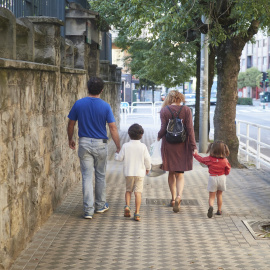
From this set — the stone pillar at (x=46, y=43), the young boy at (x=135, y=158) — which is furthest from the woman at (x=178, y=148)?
the stone pillar at (x=46, y=43)

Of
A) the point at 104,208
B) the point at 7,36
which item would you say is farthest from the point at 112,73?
the point at 7,36

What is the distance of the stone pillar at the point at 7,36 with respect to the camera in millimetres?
5879

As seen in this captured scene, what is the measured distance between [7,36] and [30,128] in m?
1.13

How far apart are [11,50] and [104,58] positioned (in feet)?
46.8

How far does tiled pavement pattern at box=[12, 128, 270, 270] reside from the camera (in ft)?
19.2

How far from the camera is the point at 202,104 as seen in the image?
16.1 m

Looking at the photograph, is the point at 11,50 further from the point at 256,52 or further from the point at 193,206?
the point at 256,52

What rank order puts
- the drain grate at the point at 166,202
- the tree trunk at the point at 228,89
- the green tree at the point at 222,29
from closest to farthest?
the drain grate at the point at 166,202
the green tree at the point at 222,29
the tree trunk at the point at 228,89

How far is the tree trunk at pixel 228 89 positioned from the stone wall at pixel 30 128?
4684mm

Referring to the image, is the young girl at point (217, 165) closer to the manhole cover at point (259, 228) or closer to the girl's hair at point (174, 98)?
the manhole cover at point (259, 228)

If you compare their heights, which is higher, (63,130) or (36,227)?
(63,130)

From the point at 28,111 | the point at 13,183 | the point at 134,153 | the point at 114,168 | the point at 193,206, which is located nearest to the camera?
the point at 13,183

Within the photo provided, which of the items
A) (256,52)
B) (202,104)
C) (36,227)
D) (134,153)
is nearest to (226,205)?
(134,153)

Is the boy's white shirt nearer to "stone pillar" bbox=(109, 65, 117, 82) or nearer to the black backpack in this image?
the black backpack
